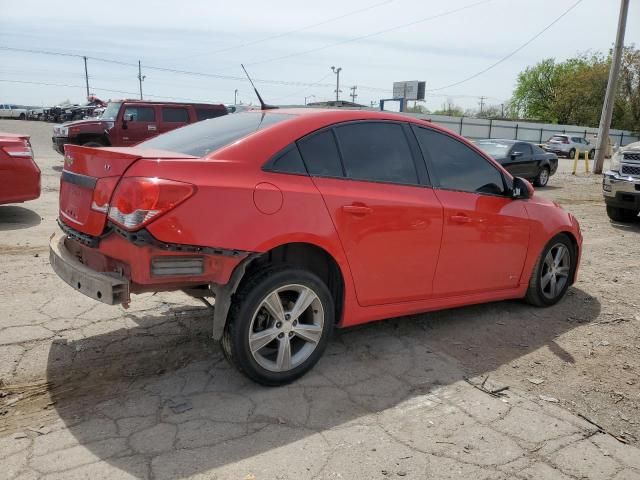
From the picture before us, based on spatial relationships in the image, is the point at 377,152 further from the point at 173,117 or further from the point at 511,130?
the point at 511,130

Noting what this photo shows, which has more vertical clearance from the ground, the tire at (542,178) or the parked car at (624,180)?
the parked car at (624,180)

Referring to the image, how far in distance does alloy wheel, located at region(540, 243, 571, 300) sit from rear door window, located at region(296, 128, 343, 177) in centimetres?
252

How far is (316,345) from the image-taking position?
3.48m

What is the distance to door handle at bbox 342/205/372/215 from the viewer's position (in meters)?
3.46

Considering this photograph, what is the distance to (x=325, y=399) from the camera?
3.27 metres

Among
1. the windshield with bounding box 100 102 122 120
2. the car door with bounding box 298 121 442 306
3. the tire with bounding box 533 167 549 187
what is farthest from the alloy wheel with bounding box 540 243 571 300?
the windshield with bounding box 100 102 122 120

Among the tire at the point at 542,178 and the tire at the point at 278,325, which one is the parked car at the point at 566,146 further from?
the tire at the point at 278,325

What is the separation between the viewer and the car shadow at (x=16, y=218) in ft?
23.9

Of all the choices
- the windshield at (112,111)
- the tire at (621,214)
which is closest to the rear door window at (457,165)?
the tire at (621,214)

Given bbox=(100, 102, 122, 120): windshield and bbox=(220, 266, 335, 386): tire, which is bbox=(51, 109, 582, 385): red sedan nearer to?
bbox=(220, 266, 335, 386): tire

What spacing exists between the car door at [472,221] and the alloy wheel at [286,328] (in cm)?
112

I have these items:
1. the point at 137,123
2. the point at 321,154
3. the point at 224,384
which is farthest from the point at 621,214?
the point at 137,123

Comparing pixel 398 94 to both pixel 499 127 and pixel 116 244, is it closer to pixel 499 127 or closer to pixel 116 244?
pixel 499 127

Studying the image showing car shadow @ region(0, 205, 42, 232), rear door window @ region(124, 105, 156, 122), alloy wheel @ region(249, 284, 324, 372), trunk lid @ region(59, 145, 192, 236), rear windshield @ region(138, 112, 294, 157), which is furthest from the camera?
rear door window @ region(124, 105, 156, 122)
